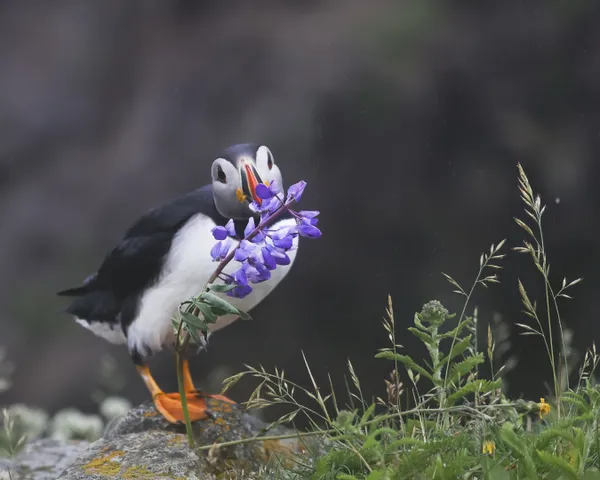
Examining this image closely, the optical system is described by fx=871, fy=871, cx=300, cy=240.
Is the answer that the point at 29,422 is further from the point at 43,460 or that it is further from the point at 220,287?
the point at 220,287

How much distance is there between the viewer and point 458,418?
7.10 ft

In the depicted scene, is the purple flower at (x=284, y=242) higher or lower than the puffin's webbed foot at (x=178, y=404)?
higher

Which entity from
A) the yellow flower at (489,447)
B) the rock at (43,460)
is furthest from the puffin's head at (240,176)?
the rock at (43,460)

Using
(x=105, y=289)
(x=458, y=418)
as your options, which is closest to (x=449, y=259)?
(x=105, y=289)

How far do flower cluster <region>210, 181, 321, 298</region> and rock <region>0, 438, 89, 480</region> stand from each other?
1.52m

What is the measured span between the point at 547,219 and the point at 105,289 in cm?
266

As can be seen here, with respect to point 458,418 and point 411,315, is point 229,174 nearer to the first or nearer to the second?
point 458,418

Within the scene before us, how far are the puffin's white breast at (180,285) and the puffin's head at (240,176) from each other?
0.15 m

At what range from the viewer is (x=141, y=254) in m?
3.20

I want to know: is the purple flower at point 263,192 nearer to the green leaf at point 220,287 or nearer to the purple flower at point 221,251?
the purple flower at point 221,251

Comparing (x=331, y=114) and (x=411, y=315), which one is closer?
(x=411, y=315)

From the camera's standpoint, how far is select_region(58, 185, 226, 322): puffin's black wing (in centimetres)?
314

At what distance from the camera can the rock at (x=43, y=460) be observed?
3.55 m

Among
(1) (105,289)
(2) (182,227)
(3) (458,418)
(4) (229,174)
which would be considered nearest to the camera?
(3) (458,418)
